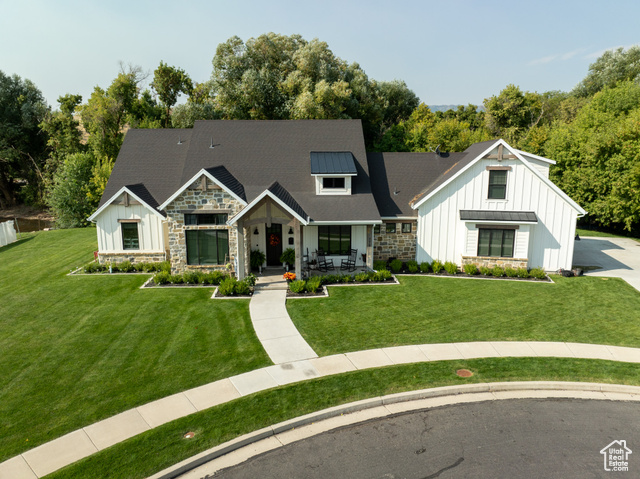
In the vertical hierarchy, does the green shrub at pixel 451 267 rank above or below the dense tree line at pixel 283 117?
below

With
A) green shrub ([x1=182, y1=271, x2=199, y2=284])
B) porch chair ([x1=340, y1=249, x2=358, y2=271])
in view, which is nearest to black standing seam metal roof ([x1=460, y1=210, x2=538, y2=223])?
porch chair ([x1=340, y1=249, x2=358, y2=271])

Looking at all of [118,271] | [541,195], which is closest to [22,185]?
[118,271]

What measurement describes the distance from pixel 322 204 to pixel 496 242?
936 centimetres

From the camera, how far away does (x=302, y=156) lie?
24984 millimetres

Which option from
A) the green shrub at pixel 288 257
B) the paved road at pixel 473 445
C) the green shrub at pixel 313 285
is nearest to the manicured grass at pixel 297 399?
the paved road at pixel 473 445

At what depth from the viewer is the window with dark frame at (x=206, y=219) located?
69.5ft

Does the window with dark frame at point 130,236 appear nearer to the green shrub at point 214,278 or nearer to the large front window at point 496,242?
the green shrub at point 214,278

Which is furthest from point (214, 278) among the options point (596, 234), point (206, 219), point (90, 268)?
point (596, 234)

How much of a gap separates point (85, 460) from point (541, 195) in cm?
2200

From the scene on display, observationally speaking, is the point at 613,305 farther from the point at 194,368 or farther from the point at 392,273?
the point at 194,368

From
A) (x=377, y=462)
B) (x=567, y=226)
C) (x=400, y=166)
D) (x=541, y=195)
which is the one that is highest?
(x=400, y=166)

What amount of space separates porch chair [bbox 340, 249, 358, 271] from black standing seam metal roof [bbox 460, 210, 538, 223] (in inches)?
231

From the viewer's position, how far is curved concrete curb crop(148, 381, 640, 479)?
9422 mm

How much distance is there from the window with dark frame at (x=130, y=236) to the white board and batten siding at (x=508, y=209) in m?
15.5
